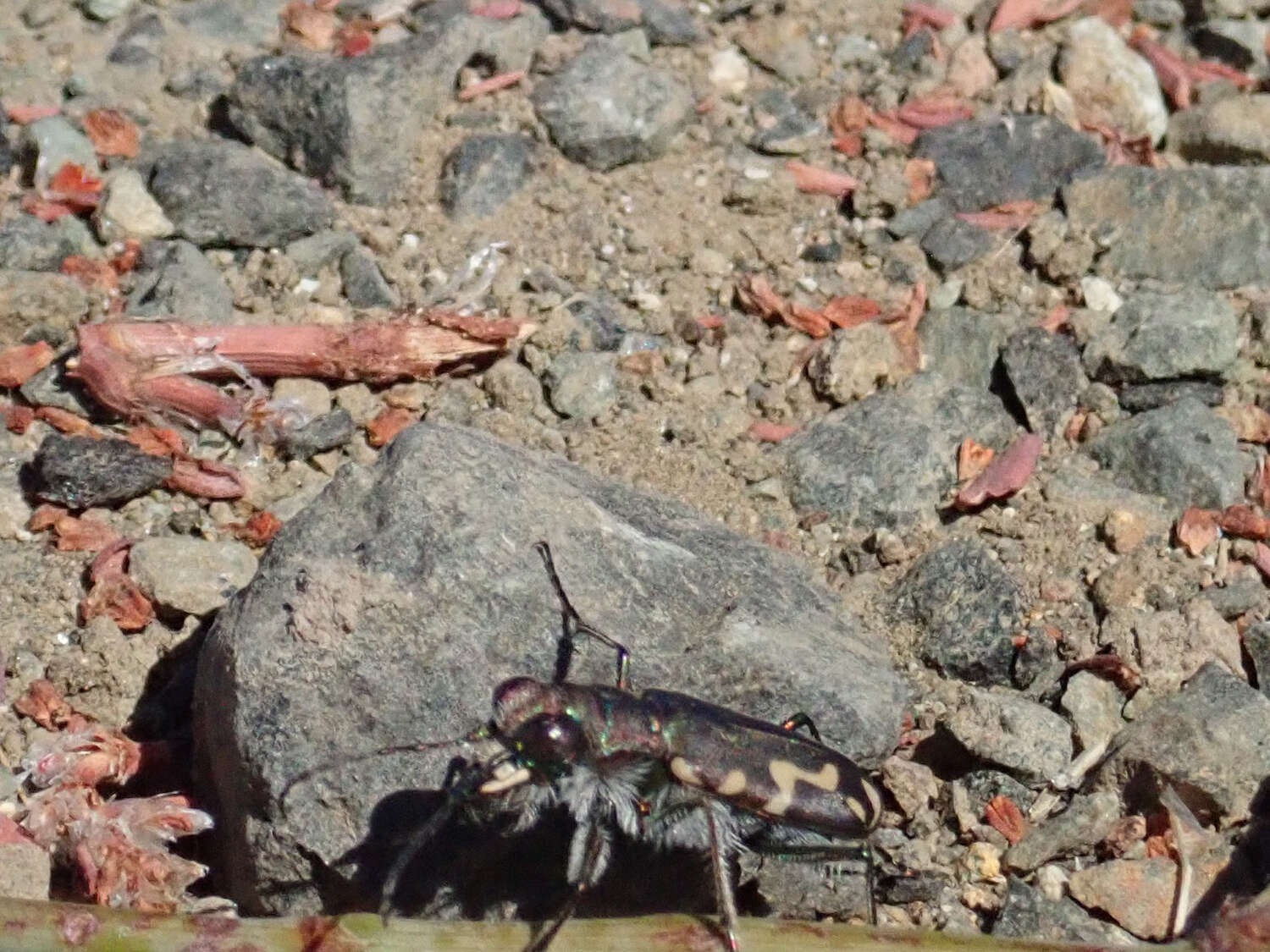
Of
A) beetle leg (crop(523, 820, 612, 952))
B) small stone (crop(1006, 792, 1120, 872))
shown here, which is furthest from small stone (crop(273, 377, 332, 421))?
small stone (crop(1006, 792, 1120, 872))

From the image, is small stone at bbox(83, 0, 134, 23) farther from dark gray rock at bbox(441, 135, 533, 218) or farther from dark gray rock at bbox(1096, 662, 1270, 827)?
dark gray rock at bbox(1096, 662, 1270, 827)

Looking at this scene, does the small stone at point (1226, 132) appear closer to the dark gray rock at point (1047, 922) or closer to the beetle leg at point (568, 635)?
the dark gray rock at point (1047, 922)

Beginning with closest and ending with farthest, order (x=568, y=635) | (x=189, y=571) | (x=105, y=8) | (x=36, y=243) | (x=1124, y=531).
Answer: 1. (x=568, y=635)
2. (x=189, y=571)
3. (x=1124, y=531)
4. (x=36, y=243)
5. (x=105, y=8)

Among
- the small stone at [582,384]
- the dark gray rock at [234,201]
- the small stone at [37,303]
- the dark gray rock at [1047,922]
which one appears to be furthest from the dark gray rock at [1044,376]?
Answer: the small stone at [37,303]

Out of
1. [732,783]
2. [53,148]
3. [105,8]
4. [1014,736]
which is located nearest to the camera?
[732,783]

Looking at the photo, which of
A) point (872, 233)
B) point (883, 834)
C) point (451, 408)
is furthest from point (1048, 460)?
point (451, 408)

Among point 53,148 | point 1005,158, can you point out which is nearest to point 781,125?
point 1005,158

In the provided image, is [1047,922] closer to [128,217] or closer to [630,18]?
[128,217]
